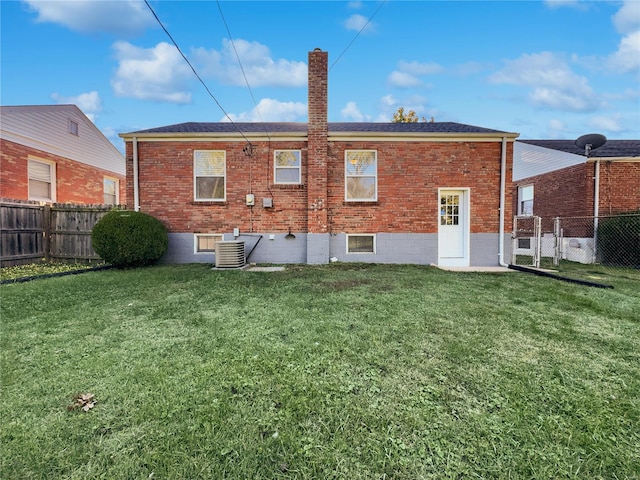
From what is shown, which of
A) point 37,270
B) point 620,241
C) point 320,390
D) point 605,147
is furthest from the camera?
point 605,147

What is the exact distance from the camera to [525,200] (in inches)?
527

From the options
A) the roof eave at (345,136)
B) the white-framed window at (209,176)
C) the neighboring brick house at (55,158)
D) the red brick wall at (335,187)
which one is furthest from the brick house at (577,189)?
the neighboring brick house at (55,158)

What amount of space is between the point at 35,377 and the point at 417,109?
85.2 ft

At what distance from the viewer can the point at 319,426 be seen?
5.75ft

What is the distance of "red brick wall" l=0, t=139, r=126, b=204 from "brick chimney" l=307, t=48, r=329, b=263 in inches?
414

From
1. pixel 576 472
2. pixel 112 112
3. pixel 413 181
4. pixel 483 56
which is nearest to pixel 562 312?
pixel 576 472

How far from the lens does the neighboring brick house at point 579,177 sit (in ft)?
33.6

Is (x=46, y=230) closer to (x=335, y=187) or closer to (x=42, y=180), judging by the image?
(x=42, y=180)

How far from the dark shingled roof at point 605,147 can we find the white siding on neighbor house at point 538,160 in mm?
235

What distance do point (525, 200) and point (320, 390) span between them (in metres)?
15.1

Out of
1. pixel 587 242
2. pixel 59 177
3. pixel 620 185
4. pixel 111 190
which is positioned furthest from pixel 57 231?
pixel 620 185

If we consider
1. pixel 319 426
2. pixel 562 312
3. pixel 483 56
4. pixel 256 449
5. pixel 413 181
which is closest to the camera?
pixel 256 449

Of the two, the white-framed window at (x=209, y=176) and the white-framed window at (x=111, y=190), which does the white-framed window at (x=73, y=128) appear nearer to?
the white-framed window at (x=111, y=190)

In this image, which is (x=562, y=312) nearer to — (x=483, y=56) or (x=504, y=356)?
(x=504, y=356)
